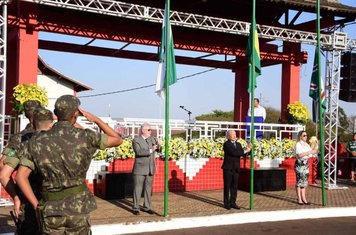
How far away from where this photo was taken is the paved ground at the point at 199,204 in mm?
9023

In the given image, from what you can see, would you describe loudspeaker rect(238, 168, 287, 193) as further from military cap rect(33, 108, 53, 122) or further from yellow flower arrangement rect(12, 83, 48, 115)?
military cap rect(33, 108, 53, 122)

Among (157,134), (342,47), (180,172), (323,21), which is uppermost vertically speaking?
(323,21)

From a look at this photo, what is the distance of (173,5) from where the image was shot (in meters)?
16.5

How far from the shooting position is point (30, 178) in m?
4.59

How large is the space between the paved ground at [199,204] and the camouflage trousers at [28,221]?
3.45 m

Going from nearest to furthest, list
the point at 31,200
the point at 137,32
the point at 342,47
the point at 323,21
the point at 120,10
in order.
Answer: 1. the point at 31,200
2. the point at 120,10
3. the point at 342,47
4. the point at 137,32
5. the point at 323,21

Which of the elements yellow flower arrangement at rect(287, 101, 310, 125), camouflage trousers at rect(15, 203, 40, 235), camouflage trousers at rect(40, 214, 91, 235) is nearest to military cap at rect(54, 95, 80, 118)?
camouflage trousers at rect(40, 214, 91, 235)

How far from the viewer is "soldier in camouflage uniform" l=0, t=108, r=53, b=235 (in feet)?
14.2

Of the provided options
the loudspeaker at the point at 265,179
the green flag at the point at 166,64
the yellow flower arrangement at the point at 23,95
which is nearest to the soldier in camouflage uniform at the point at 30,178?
the green flag at the point at 166,64

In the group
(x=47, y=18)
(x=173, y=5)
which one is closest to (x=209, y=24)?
(x=173, y=5)

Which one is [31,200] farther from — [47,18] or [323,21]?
[323,21]

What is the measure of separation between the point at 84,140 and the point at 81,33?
11.2 meters

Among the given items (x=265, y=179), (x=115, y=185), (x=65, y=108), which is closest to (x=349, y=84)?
(x=265, y=179)

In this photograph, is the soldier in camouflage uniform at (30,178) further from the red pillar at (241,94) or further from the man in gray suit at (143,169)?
the red pillar at (241,94)
